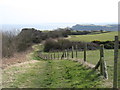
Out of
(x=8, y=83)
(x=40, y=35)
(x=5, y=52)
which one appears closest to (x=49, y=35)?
(x=40, y=35)

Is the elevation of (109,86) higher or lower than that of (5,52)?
higher

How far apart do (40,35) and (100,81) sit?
77.3m

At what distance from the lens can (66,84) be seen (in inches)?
374

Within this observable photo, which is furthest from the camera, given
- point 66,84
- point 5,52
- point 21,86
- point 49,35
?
point 49,35

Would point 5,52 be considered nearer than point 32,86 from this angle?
No

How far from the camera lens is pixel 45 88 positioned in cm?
924

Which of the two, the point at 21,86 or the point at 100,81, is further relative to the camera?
the point at 21,86

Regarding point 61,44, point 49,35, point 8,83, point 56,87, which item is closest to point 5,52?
point 61,44

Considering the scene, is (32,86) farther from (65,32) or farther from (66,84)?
(65,32)

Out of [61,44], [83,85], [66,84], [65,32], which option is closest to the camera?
[83,85]

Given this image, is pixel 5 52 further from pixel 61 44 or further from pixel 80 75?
pixel 80 75

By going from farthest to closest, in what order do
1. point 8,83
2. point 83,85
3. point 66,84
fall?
point 8,83, point 66,84, point 83,85

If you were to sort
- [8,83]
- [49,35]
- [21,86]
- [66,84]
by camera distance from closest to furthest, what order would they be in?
[66,84]
[21,86]
[8,83]
[49,35]

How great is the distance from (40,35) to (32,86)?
250ft
